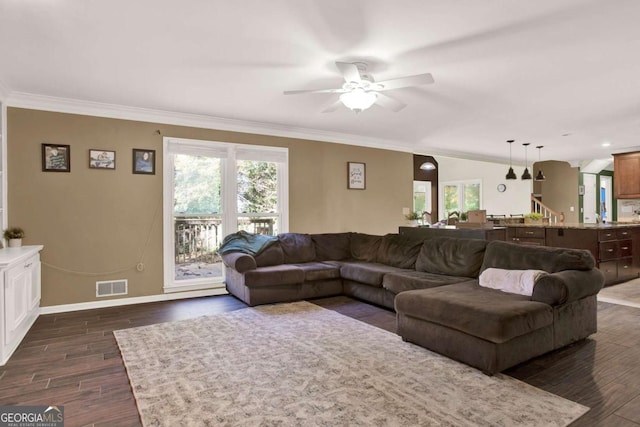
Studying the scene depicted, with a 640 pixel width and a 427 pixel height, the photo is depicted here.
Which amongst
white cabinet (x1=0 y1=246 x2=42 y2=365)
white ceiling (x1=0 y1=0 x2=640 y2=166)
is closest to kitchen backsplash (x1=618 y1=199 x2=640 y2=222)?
white ceiling (x1=0 y1=0 x2=640 y2=166)

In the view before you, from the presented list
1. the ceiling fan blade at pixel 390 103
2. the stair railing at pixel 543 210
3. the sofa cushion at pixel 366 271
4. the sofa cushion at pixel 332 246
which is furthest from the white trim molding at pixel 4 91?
the stair railing at pixel 543 210

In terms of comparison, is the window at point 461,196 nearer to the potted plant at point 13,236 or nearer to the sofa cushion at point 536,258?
the sofa cushion at point 536,258

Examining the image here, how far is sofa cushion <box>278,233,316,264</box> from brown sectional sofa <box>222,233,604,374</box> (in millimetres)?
15

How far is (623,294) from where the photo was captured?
5027 millimetres

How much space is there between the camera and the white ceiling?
2.47m

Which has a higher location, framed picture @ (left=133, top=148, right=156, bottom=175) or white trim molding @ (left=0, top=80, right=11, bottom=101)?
white trim molding @ (left=0, top=80, right=11, bottom=101)

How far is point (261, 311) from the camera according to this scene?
4.32 meters

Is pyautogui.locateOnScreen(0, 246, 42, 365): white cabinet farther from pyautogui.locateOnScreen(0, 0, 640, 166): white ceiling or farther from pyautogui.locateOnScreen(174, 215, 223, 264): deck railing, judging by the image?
pyautogui.locateOnScreen(0, 0, 640, 166): white ceiling

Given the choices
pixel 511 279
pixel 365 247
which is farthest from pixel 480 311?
pixel 365 247

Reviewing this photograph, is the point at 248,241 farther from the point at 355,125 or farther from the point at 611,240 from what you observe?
the point at 611,240

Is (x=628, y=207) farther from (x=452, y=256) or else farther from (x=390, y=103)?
(x=390, y=103)

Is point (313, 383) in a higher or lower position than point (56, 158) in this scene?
lower

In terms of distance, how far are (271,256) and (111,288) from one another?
6.71 ft

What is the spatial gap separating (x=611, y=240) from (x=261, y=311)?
5.36 metres
